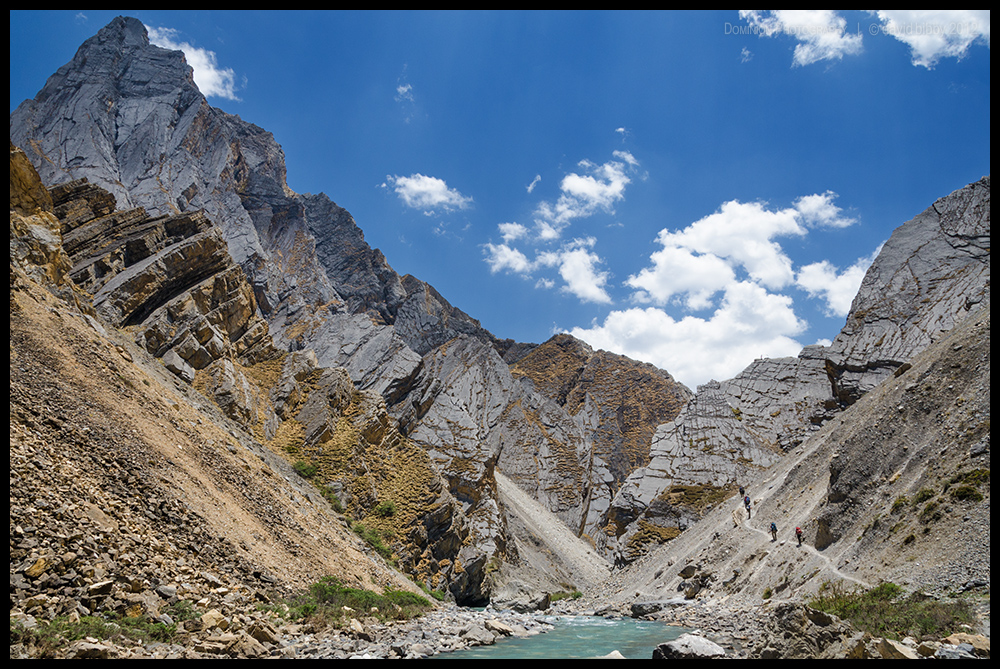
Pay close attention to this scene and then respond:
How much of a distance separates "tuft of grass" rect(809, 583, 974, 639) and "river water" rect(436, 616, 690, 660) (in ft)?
18.2

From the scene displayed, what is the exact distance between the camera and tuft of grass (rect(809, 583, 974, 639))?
37.7ft

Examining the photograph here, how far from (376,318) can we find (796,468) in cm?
9478

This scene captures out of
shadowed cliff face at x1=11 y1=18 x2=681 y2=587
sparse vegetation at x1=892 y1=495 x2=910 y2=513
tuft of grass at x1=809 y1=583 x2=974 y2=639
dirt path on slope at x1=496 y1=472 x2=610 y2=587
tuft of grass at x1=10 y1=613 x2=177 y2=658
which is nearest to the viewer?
tuft of grass at x1=10 y1=613 x2=177 y2=658

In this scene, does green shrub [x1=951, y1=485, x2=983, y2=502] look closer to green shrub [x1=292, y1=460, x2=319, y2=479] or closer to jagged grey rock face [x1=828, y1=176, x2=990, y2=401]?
green shrub [x1=292, y1=460, x2=319, y2=479]

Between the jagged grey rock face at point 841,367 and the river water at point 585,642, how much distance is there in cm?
4054

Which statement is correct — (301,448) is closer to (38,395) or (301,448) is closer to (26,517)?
(38,395)

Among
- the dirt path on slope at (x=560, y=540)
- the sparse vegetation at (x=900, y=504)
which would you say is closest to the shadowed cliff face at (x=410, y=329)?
the dirt path on slope at (x=560, y=540)

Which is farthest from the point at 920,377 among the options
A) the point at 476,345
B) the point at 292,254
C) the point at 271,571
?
the point at 292,254

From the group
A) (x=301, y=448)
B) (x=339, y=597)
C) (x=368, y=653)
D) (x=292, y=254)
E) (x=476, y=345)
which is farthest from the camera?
(x=476, y=345)

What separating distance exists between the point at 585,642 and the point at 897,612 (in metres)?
9.97

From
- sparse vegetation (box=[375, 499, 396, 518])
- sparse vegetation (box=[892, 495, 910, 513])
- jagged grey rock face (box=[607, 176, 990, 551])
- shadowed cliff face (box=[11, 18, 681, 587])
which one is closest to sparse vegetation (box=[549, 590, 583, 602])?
shadowed cliff face (box=[11, 18, 681, 587])

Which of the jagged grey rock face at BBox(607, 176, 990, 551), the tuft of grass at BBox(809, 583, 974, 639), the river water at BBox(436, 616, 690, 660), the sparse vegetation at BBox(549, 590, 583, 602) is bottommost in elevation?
the sparse vegetation at BBox(549, 590, 583, 602)

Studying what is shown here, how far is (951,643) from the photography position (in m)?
10.1

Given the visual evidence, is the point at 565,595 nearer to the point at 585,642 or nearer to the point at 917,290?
the point at 585,642
